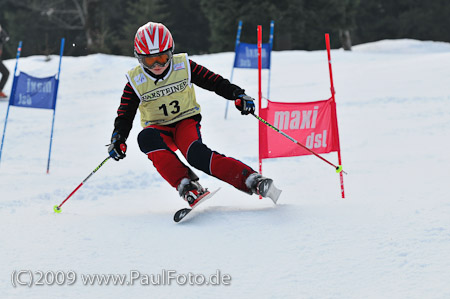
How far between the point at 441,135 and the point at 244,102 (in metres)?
4.08

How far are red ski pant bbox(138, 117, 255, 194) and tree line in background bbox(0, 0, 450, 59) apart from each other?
61.7ft

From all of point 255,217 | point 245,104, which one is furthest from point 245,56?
point 255,217

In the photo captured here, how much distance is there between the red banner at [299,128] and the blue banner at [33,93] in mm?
3623

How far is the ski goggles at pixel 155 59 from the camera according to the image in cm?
402

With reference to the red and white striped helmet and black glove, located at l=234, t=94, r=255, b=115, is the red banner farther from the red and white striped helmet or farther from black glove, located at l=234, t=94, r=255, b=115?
the red and white striped helmet

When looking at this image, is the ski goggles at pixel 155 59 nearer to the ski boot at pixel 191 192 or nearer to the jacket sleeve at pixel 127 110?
the jacket sleeve at pixel 127 110

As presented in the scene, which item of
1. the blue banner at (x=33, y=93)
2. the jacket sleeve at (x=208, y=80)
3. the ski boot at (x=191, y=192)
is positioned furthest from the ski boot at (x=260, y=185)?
the blue banner at (x=33, y=93)

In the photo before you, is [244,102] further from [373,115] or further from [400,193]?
[373,115]

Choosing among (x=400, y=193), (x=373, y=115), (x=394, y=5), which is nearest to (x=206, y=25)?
(x=394, y=5)

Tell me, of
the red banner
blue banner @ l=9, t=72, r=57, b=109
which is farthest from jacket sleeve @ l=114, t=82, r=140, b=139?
blue banner @ l=9, t=72, r=57, b=109

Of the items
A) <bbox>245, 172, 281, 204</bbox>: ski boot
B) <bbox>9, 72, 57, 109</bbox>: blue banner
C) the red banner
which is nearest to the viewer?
<bbox>245, 172, 281, 204</bbox>: ski boot

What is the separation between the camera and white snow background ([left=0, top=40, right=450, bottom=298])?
281 centimetres

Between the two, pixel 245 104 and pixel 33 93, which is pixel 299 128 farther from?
pixel 33 93

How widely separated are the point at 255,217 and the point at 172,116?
108 centimetres
